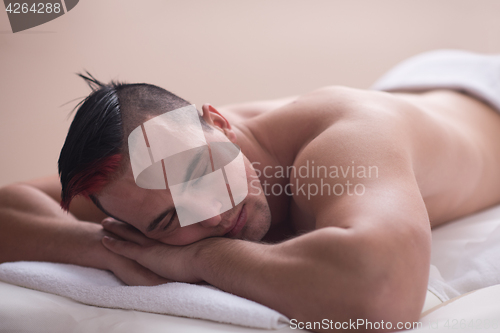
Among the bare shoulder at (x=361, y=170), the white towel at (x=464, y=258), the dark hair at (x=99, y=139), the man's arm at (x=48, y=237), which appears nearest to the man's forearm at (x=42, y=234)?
the man's arm at (x=48, y=237)

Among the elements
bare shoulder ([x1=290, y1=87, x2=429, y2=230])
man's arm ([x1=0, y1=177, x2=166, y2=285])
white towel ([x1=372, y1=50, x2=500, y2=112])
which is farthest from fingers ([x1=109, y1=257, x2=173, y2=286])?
white towel ([x1=372, y1=50, x2=500, y2=112])

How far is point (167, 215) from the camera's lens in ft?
2.41

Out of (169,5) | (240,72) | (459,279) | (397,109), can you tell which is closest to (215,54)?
(240,72)

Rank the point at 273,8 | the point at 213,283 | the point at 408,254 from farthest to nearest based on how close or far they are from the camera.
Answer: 1. the point at 273,8
2. the point at 213,283
3. the point at 408,254

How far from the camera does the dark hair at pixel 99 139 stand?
72 cm

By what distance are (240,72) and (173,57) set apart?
334 millimetres

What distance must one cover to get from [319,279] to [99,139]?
0.46 m

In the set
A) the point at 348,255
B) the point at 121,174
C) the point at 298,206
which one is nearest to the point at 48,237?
the point at 121,174

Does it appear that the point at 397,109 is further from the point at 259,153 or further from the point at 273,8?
the point at 273,8

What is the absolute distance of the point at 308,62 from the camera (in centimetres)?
191

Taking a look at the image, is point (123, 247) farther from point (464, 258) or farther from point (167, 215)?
point (464, 258)

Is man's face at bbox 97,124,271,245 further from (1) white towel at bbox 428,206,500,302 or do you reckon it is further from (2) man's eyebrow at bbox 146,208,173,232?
(1) white towel at bbox 428,206,500,302

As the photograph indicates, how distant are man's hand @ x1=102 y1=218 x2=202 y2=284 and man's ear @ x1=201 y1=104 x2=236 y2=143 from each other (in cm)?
28

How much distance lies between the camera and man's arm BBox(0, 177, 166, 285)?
2.75 ft
